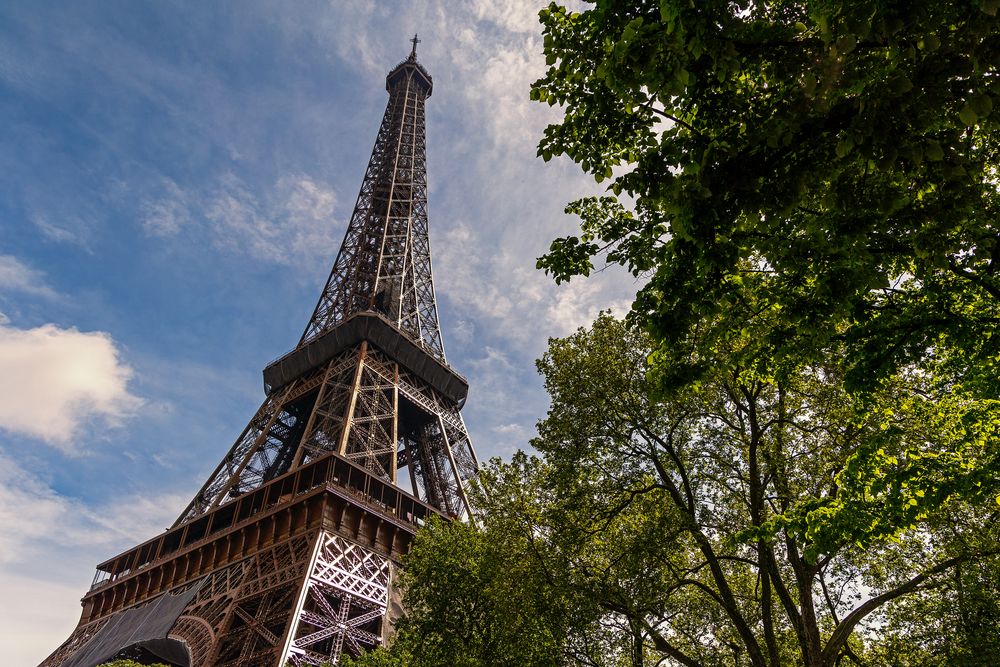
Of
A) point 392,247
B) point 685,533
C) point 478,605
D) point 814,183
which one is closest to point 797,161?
point 814,183

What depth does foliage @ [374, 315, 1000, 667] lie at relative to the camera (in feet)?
38.7

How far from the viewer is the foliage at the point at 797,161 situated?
4.86m

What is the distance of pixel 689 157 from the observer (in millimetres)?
5867

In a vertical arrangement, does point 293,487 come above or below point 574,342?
above

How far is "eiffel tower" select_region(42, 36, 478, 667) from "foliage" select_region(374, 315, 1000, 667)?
1356 cm

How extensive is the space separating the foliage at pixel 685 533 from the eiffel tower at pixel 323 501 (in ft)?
44.5

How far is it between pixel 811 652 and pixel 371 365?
3602cm

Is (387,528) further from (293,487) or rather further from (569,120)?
(569,120)

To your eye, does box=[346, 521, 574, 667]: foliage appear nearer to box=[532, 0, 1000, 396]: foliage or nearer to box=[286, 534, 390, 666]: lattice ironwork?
box=[286, 534, 390, 666]: lattice ironwork

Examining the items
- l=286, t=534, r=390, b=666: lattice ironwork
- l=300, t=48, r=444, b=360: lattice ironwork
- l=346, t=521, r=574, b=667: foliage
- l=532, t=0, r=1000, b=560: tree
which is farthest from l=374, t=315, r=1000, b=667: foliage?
l=300, t=48, r=444, b=360: lattice ironwork

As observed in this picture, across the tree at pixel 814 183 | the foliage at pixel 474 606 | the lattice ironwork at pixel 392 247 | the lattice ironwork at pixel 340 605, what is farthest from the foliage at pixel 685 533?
the lattice ironwork at pixel 392 247

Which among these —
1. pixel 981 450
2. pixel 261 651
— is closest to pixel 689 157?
pixel 981 450

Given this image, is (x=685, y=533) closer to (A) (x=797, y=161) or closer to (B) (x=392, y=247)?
(A) (x=797, y=161)

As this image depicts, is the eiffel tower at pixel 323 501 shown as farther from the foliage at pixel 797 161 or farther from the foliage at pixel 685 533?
the foliage at pixel 797 161
